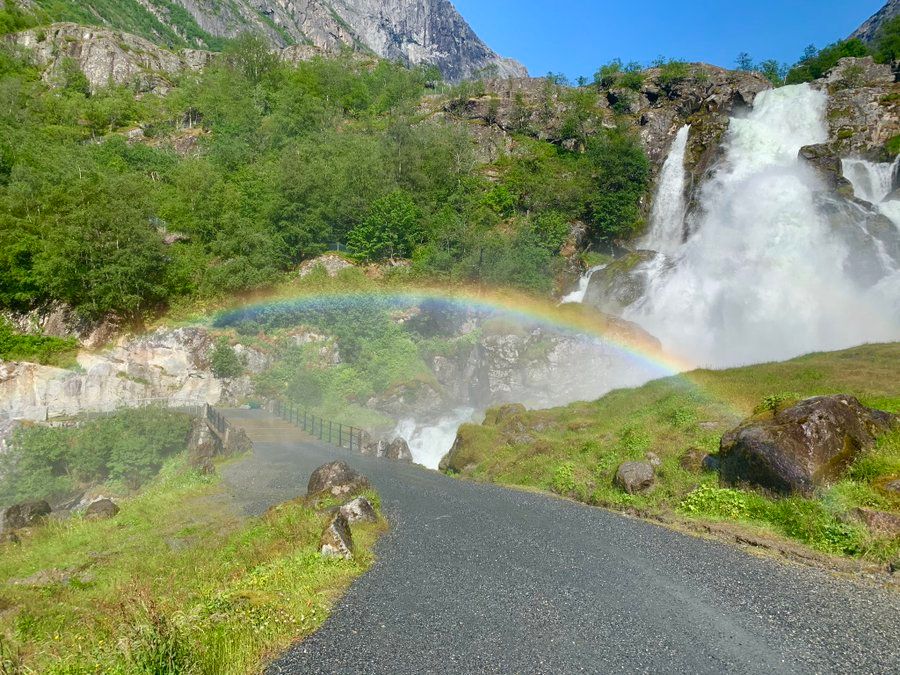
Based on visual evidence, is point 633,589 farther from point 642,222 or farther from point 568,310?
point 642,222

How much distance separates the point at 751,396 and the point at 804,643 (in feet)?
48.7

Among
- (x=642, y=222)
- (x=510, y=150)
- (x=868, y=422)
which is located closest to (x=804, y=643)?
(x=868, y=422)

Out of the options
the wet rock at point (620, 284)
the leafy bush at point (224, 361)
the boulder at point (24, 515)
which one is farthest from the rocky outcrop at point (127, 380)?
the wet rock at point (620, 284)

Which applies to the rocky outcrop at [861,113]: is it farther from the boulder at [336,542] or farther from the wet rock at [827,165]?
the boulder at [336,542]

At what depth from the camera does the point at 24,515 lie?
17.9 metres

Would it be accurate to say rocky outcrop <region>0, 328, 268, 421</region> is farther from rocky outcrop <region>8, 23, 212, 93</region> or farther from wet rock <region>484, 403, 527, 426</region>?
rocky outcrop <region>8, 23, 212, 93</region>

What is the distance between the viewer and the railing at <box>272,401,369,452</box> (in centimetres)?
3194

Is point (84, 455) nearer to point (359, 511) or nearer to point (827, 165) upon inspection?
point (359, 511)

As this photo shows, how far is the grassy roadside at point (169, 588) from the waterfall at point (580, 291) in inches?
1435

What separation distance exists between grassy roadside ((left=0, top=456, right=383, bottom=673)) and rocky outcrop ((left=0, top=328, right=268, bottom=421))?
19036mm

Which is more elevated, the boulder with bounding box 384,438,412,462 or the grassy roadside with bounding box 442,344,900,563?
the grassy roadside with bounding box 442,344,900,563

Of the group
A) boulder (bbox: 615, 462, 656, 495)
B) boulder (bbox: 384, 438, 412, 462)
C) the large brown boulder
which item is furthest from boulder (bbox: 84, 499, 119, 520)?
the large brown boulder

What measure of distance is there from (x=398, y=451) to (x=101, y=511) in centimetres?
1434

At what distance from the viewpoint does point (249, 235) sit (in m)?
46.2
